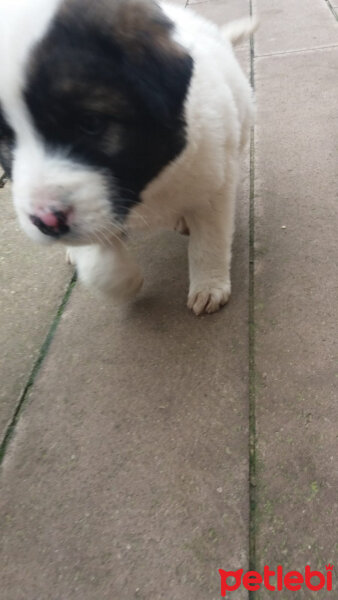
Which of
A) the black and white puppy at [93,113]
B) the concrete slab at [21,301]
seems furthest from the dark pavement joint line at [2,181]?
the black and white puppy at [93,113]

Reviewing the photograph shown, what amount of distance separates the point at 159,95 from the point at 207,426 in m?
0.99

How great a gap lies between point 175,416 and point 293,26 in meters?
3.56

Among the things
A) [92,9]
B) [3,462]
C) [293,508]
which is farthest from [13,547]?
[92,9]

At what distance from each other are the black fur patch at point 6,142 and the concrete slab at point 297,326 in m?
1.03

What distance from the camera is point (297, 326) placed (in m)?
1.94

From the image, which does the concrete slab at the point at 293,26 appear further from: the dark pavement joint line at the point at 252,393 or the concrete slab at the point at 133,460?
the concrete slab at the point at 133,460

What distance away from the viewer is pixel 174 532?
4.84 feet

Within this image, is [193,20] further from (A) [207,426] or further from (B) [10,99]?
(A) [207,426]

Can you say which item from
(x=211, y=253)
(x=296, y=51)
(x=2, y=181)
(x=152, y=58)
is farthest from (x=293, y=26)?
(x=152, y=58)

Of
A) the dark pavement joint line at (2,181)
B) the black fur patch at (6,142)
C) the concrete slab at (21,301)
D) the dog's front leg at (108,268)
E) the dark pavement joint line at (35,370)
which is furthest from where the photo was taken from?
the dark pavement joint line at (2,181)

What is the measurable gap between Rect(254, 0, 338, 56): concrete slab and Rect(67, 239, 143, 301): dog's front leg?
264cm

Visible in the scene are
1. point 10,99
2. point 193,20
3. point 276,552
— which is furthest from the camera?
point 193,20

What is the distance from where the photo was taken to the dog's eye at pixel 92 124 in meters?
1.25

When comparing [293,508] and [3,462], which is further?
[3,462]
